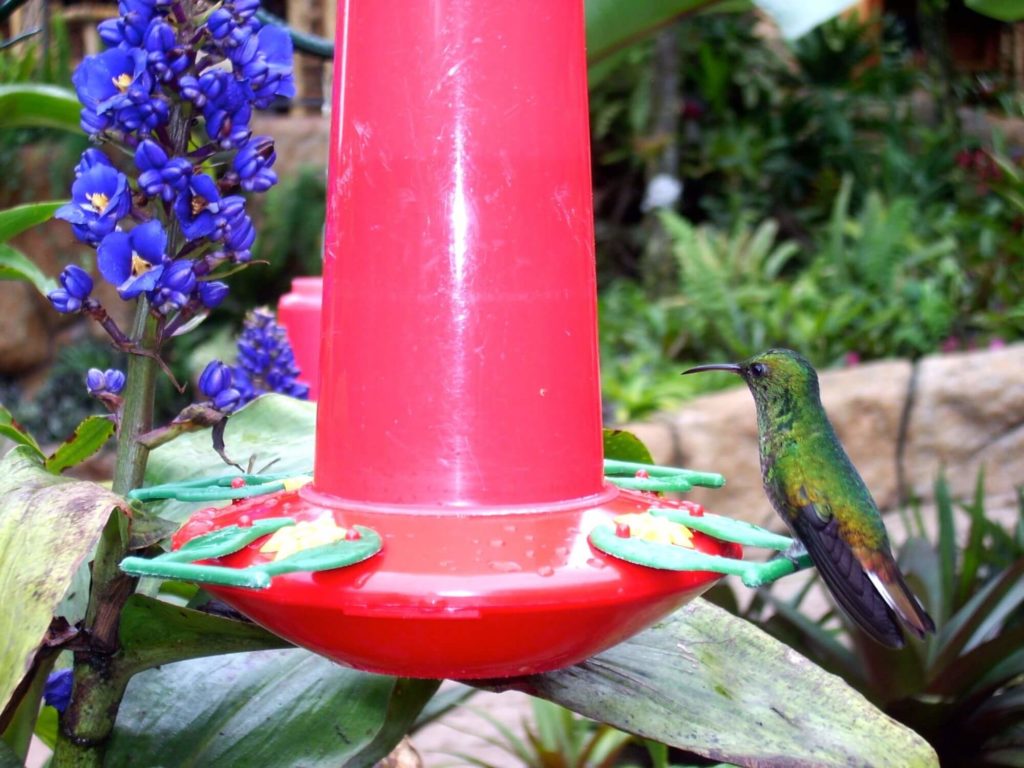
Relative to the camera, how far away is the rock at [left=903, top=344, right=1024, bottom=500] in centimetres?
767

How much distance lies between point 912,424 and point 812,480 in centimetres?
623

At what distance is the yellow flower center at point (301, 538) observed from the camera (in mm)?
1038

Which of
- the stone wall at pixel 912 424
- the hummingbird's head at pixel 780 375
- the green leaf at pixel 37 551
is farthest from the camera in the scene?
the stone wall at pixel 912 424

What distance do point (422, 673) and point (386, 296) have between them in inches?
15.3

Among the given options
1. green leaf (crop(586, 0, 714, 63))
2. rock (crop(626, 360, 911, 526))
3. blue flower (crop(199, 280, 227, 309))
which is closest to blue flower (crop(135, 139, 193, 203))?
blue flower (crop(199, 280, 227, 309))

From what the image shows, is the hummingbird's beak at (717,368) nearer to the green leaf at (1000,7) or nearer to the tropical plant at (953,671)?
the green leaf at (1000,7)

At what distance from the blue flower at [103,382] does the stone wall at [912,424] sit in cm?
585

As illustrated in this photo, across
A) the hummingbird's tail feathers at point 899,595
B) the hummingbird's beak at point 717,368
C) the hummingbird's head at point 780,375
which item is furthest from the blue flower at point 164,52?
the hummingbird's tail feathers at point 899,595

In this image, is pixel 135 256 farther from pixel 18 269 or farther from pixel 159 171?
pixel 18 269

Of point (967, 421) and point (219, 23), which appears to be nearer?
point (219, 23)

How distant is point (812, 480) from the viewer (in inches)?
70.8

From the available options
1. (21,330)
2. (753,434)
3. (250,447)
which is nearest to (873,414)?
(753,434)

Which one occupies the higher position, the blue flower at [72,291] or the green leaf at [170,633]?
the blue flower at [72,291]

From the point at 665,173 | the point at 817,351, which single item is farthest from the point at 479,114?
the point at 665,173
